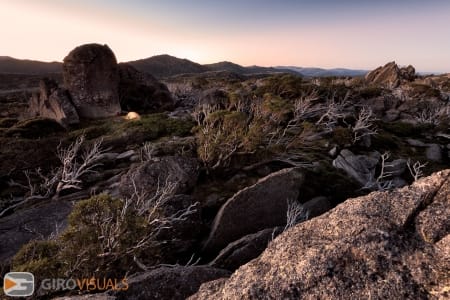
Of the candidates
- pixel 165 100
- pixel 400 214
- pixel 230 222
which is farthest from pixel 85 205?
pixel 165 100

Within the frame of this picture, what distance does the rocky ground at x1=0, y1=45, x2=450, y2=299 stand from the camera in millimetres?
3721

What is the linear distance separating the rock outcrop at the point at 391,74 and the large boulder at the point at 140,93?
143 ft

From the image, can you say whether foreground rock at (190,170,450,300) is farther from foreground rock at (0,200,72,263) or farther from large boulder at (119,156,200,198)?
foreground rock at (0,200,72,263)

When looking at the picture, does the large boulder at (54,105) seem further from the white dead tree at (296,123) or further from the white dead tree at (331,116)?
the white dead tree at (331,116)

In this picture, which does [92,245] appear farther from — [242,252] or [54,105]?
[54,105]

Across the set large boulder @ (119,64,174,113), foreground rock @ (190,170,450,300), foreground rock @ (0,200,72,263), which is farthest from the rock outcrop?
foreground rock @ (190,170,450,300)

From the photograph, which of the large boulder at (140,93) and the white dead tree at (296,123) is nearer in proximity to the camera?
the white dead tree at (296,123)

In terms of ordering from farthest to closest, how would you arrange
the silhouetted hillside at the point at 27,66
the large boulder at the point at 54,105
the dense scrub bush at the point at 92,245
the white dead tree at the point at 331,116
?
the silhouetted hillside at the point at 27,66 → the large boulder at the point at 54,105 → the white dead tree at the point at 331,116 → the dense scrub bush at the point at 92,245

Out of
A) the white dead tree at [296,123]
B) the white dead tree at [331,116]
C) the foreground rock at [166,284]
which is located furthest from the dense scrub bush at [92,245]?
the white dead tree at [331,116]

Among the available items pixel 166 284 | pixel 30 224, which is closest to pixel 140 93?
pixel 30 224

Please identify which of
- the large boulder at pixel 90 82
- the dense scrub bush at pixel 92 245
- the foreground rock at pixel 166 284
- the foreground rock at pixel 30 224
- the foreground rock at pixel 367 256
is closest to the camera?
the foreground rock at pixel 367 256

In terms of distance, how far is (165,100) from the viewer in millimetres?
27609

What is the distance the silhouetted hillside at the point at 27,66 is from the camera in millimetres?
174625

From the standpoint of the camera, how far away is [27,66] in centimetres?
18375
